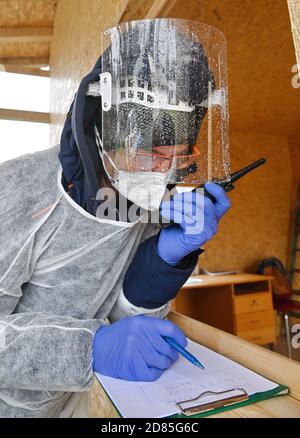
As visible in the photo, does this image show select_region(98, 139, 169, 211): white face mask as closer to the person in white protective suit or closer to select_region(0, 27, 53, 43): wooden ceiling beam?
the person in white protective suit

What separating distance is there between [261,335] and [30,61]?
3975 mm

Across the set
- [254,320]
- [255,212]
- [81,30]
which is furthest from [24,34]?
[254,320]

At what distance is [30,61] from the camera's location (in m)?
4.16

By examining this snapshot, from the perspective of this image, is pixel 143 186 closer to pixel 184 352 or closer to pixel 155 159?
pixel 155 159

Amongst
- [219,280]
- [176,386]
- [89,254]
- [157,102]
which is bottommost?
[219,280]

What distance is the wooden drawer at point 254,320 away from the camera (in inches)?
101

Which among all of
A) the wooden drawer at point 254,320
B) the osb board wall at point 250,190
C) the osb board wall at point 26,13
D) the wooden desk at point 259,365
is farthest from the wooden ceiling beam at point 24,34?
the wooden desk at point 259,365

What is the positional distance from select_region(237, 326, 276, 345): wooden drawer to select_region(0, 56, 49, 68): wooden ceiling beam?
3801 mm

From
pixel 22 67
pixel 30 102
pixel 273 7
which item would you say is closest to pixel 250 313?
pixel 273 7

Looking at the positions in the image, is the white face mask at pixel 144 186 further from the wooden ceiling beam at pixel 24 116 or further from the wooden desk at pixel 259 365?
the wooden ceiling beam at pixel 24 116

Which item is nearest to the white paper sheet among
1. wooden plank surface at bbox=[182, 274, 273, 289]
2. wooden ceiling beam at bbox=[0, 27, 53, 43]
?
wooden plank surface at bbox=[182, 274, 273, 289]

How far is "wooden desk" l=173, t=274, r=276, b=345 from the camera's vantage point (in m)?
2.57

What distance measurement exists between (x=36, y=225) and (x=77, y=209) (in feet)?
0.31

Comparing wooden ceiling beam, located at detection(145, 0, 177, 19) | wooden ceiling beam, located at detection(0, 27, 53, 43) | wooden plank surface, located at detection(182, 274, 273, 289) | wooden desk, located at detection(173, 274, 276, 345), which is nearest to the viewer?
wooden ceiling beam, located at detection(145, 0, 177, 19)
